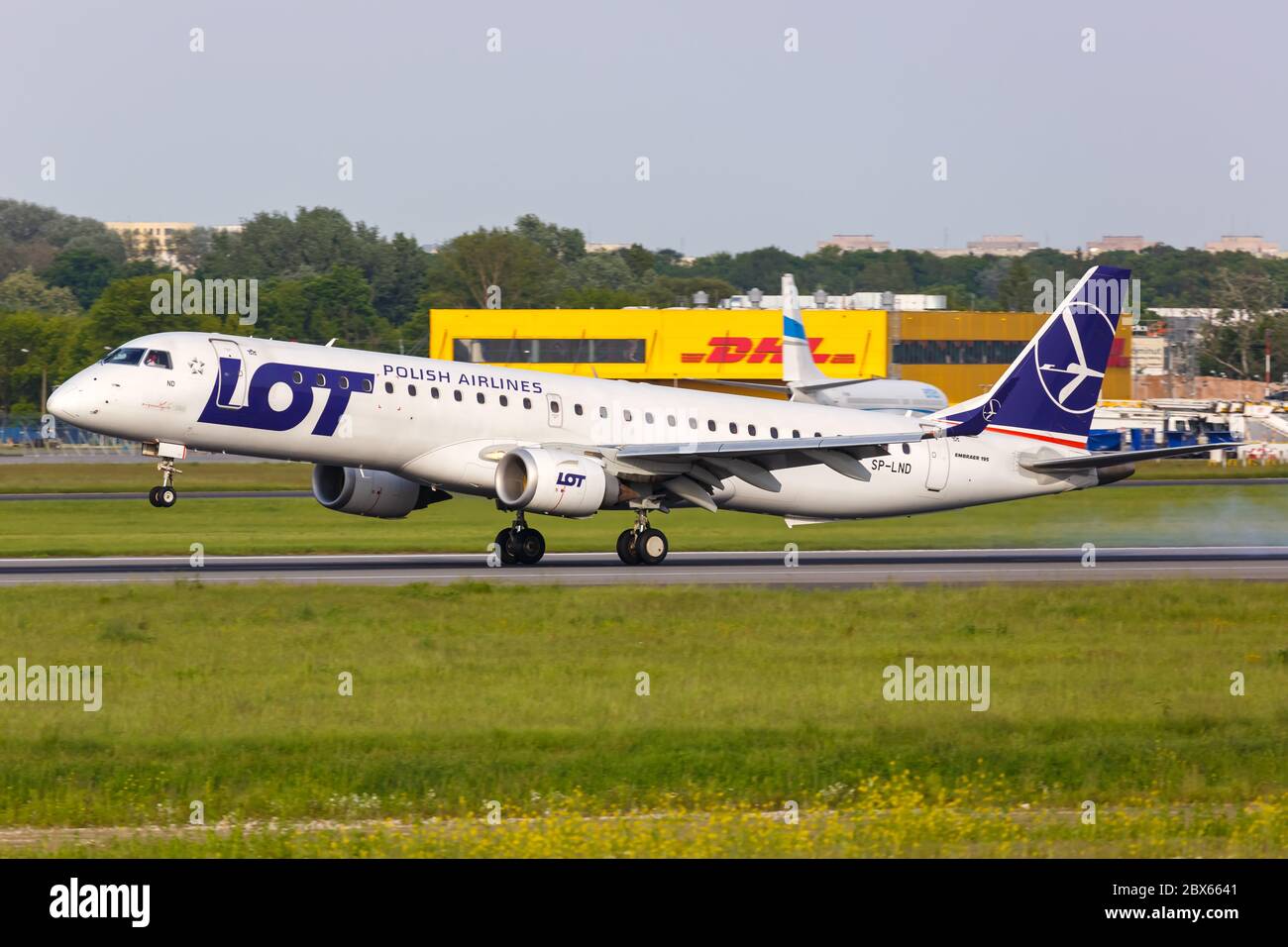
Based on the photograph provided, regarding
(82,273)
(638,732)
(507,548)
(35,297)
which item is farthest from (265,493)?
(82,273)

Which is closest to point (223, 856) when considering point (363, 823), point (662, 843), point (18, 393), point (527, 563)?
point (363, 823)

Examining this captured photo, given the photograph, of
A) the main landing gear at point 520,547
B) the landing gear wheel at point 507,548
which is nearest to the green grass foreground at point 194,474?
the landing gear wheel at point 507,548

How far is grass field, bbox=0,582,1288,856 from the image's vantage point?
13.1m

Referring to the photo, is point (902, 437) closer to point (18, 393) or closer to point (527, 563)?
point (527, 563)

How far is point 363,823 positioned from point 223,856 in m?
1.91

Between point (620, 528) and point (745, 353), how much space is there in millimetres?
50622

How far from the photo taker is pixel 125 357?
3147 centimetres

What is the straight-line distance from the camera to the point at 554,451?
3359 cm

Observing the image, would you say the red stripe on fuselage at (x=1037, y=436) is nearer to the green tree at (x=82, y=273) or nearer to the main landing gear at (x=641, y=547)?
the main landing gear at (x=641, y=547)

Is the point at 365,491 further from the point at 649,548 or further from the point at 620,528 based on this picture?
the point at 620,528

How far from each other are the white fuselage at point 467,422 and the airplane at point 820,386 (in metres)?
18.1

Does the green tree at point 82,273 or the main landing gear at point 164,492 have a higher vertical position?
the green tree at point 82,273

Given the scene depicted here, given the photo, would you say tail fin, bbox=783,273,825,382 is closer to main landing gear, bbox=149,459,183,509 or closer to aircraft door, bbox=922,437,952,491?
aircraft door, bbox=922,437,952,491

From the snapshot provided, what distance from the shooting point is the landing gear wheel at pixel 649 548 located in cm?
3600
